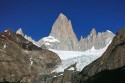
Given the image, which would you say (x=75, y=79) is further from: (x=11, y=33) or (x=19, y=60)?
(x=11, y=33)

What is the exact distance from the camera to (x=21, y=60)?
125062mm

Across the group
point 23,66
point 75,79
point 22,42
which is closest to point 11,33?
point 22,42

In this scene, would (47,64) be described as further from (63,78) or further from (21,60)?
(63,78)

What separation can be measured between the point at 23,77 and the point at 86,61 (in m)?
29.3

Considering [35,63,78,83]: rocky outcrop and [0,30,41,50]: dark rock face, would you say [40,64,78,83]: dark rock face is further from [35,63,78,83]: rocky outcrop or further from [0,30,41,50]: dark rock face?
[0,30,41,50]: dark rock face

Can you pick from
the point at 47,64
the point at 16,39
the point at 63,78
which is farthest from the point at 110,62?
the point at 16,39

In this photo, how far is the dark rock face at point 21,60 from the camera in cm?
11644

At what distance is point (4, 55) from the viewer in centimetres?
12238

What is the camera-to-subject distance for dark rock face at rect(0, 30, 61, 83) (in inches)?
4584

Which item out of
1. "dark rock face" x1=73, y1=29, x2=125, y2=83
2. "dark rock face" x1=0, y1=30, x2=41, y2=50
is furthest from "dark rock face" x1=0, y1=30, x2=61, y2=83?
"dark rock face" x1=73, y1=29, x2=125, y2=83

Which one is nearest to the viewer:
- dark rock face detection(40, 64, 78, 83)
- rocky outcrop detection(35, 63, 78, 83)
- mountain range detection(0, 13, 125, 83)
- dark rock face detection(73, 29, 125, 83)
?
dark rock face detection(73, 29, 125, 83)

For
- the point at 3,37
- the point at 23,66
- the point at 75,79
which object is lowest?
the point at 75,79

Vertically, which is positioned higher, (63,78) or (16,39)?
(16,39)

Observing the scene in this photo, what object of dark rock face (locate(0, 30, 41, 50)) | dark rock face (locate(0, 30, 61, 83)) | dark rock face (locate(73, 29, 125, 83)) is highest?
dark rock face (locate(0, 30, 41, 50))
